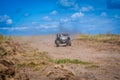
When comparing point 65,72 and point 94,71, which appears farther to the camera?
point 94,71

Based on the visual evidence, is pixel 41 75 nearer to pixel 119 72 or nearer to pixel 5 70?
pixel 5 70

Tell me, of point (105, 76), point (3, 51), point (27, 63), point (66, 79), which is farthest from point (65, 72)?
point (3, 51)

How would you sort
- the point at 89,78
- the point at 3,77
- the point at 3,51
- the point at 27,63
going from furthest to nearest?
the point at 3,51 → the point at 27,63 → the point at 89,78 → the point at 3,77

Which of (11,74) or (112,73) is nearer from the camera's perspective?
(11,74)

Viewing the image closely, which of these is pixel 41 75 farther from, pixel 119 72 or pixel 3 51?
pixel 3 51

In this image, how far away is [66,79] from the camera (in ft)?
42.8

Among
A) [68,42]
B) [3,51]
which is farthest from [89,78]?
[68,42]

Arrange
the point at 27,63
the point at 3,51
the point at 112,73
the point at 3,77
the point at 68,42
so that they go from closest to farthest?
the point at 3,77, the point at 112,73, the point at 27,63, the point at 3,51, the point at 68,42

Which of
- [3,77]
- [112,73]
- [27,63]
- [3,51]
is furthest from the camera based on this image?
[3,51]

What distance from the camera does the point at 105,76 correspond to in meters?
14.7

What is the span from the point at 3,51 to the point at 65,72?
12179 millimetres

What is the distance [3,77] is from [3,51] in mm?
12084

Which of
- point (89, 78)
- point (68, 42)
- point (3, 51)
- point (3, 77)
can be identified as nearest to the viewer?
point (3, 77)

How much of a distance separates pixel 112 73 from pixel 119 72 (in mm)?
697
